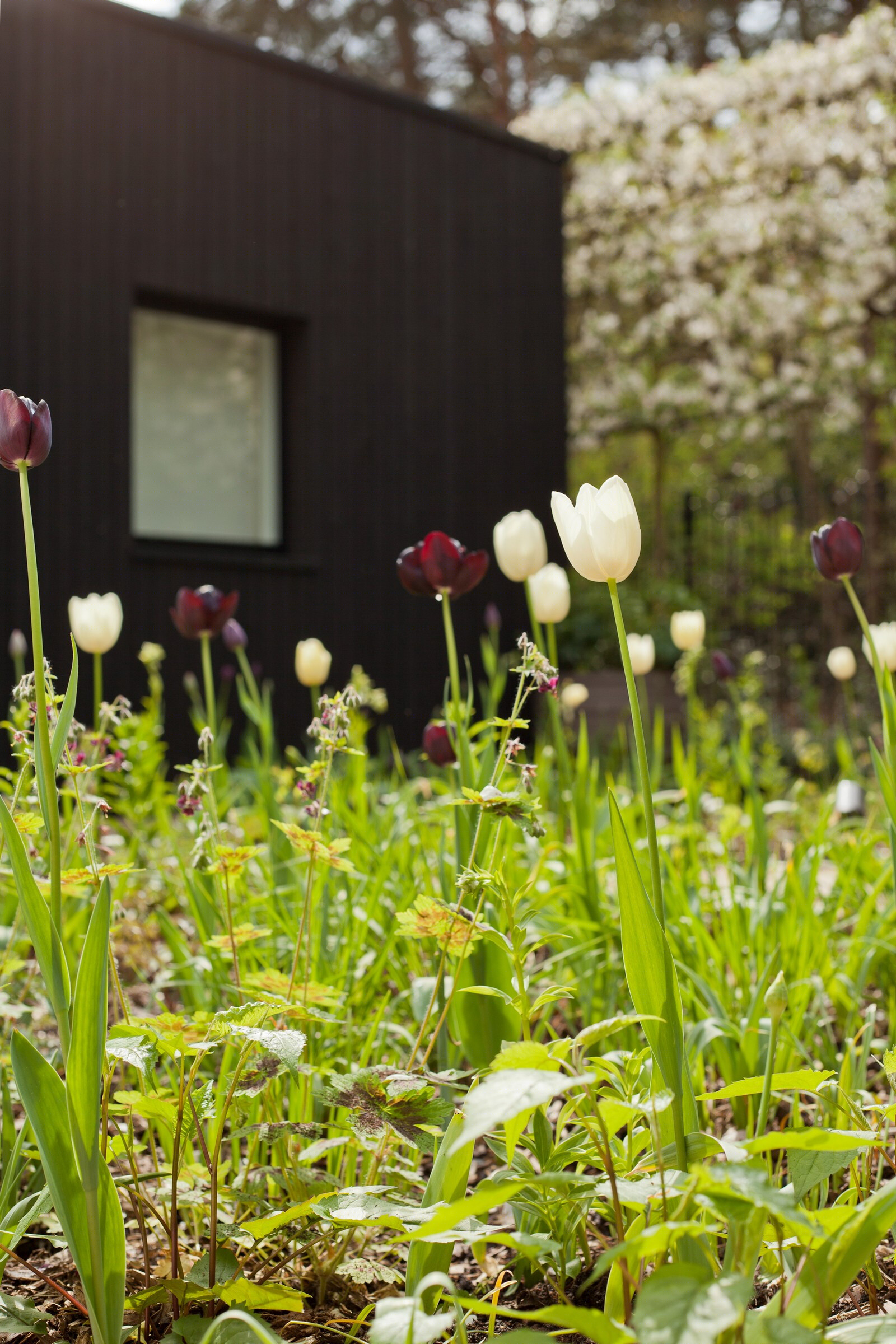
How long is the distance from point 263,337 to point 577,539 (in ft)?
18.7

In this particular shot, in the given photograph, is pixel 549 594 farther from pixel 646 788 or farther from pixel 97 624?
pixel 646 788

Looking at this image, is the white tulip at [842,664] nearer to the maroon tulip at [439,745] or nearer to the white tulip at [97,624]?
the maroon tulip at [439,745]

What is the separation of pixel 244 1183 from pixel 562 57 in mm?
14182

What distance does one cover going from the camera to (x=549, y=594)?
6.39ft

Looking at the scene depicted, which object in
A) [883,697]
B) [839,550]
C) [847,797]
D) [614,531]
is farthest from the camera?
[847,797]

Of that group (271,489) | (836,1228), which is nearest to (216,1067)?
(836,1228)

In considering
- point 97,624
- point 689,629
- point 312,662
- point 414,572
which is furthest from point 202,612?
point 689,629

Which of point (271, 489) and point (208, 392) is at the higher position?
point (208, 392)

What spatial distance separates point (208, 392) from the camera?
612 cm

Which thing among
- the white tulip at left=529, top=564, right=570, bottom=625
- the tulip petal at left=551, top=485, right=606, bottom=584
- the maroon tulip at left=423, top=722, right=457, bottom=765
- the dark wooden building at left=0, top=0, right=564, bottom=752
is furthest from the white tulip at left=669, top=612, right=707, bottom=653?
the dark wooden building at left=0, top=0, right=564, bottom=752

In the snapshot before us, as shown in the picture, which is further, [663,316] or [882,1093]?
[663,316]

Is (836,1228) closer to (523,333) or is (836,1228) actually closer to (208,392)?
(208,392)

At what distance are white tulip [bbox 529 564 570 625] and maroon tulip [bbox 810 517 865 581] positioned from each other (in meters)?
0.45

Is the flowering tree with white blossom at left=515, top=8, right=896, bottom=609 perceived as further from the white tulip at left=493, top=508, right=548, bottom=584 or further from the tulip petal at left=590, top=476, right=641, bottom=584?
the tulip petal at left=590, top=476, right=641, bottom=584
